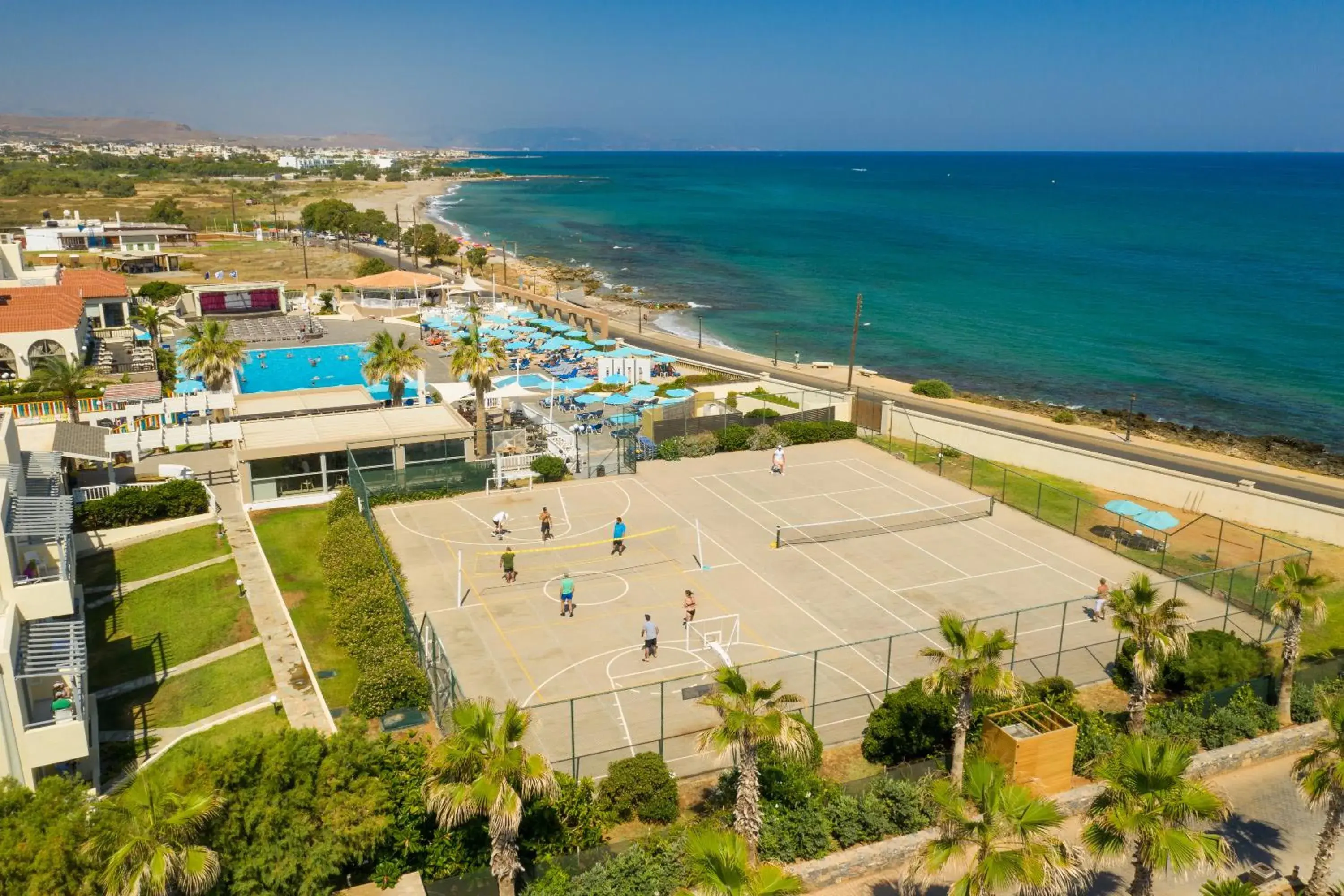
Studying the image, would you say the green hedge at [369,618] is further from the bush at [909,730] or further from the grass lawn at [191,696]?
the bush at [909,730]

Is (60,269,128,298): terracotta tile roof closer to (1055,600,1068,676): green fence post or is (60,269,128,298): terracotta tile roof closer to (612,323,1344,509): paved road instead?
(612,323,1344,509): paved road

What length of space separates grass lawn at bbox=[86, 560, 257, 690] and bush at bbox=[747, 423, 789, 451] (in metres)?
21.7

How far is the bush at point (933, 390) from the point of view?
61938 mm

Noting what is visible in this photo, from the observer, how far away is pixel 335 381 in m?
59.1

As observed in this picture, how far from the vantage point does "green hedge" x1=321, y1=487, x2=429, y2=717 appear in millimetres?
21688

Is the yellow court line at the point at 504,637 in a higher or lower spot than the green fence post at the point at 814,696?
lower

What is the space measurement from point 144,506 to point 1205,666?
32.8 meters

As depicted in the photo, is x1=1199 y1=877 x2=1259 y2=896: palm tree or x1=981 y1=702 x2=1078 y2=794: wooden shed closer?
x1=1199 y1=877 x2=1259 y2=896: palm tree

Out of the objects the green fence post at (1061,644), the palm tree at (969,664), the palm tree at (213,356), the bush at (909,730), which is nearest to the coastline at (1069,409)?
the green fence post at (1061,644)

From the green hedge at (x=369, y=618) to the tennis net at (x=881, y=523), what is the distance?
12.6 m

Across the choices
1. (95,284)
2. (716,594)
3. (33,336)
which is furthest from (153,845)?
(95,284)

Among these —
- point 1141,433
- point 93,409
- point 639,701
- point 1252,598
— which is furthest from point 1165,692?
point 93,409

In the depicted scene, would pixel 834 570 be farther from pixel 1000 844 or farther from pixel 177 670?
pixel 177 670

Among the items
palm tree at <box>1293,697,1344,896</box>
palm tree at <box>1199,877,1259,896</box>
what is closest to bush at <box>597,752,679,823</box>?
palm tree at <box>1199,877,1259,896</box>
